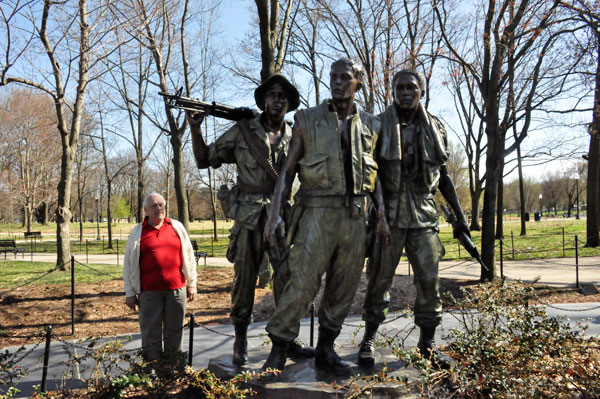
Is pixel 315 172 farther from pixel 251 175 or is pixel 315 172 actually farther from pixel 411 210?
pixel 411 210

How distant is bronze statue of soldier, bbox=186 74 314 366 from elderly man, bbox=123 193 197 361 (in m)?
0.75

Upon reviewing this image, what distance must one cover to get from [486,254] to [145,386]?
26.6 feet

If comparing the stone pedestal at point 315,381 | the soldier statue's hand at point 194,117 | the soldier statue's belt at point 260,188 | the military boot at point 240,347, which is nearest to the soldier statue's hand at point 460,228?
the stone pedestal at point 315,381

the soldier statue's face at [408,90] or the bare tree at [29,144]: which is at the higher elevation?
the bare tree at [29,144]

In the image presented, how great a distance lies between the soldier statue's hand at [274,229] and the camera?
3.64 metres

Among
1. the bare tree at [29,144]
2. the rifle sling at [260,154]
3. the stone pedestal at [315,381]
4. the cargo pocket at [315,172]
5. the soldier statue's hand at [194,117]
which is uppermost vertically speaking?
the bare tree at [29,144]

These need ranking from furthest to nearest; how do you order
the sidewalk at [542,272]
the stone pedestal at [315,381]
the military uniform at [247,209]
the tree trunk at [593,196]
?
1. the tree trunk at [593,196]
2. the sidewalk at [542,272]
3. the military uniform at [247,209]
4. the stone pedestal at [315,381]

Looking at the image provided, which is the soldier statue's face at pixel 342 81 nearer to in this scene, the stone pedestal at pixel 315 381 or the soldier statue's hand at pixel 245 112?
the soldier statue's hand at pixel 245 112

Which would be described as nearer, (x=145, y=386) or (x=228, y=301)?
(x=145, y=386)

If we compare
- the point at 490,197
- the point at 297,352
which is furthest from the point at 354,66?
the point at 490,197

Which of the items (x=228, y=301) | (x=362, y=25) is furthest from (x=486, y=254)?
(x=362, y=25)

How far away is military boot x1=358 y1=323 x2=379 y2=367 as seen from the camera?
4.06 meters

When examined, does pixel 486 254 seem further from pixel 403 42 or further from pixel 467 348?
pixel 403 42

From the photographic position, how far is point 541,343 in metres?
4.25
